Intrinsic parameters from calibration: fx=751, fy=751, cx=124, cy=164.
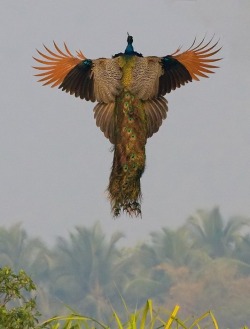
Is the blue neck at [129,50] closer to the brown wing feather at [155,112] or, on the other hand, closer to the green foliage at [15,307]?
the brown wing feather at [155,112]

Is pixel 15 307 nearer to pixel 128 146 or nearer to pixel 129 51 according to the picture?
pixel 128 146

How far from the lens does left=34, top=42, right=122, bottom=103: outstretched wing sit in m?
12.2

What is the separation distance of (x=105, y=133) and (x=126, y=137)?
40 cm

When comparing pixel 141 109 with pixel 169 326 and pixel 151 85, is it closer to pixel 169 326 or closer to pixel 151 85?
pixel 151 85

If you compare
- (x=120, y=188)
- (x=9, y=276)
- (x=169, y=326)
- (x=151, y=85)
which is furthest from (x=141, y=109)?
(x=169, y=326)

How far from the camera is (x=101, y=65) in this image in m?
12.4

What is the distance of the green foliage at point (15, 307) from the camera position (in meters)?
11.0

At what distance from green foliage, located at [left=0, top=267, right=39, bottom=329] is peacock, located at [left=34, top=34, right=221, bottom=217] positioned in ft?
7.14

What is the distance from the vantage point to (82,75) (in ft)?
41.6

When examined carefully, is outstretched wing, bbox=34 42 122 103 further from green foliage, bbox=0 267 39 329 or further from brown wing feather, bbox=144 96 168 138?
green foliage, bbox=0 267 39 329

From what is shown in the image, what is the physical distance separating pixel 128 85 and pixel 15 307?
396cm

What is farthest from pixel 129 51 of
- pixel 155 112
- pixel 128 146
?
pixel 128 146

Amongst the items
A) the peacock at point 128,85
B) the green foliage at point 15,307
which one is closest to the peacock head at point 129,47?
the peacock at point 128,85

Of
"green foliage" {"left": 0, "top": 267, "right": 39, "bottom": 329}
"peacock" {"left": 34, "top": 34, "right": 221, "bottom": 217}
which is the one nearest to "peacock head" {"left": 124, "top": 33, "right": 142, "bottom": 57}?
"peacock" {"left": 34, "top": 34, "right": 221, "bottom": 217}
